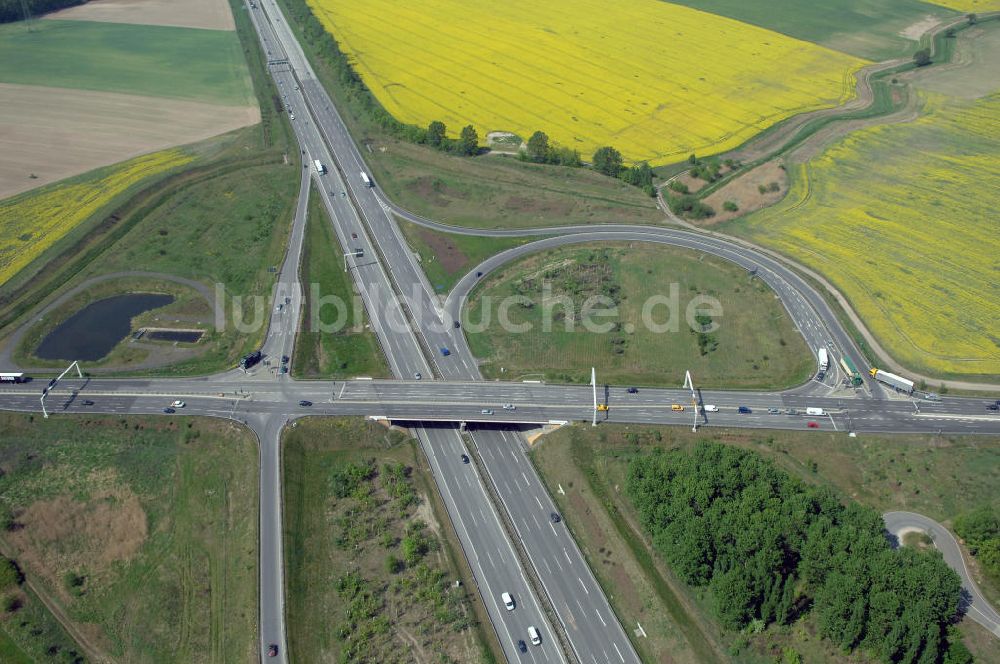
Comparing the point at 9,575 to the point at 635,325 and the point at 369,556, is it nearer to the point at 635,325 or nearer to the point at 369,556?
the point at 369,556

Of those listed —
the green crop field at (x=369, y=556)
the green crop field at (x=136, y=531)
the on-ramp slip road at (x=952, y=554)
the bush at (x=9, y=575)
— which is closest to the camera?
the green crop field at (x=369, y=556)

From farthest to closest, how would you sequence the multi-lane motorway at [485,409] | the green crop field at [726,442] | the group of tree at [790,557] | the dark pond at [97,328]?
the dark pond at [97,328]
the multi-lane motorway at [485,409]
the green crop field at [726,442]
the group of tree at [790,557]

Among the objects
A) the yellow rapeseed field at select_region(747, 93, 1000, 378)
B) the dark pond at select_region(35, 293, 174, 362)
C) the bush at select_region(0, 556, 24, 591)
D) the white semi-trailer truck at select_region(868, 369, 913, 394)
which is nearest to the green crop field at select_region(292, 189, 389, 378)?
the dark pond at select_region(35, 293, 174, 362)

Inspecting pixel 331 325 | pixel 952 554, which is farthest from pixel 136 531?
pixel 952 554

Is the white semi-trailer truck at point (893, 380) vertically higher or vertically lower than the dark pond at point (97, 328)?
higher

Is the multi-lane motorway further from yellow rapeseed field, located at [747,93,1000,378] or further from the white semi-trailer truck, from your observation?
yellow rapeseed field, located at [747,93,1000,378]

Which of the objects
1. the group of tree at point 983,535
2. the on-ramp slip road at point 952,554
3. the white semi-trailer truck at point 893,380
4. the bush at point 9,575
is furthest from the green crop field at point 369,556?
the white semi-trailer truck at point 893,380

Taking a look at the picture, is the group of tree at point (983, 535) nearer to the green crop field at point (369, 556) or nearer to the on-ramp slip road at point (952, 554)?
the on-ramp slip road at point (952, 554)
